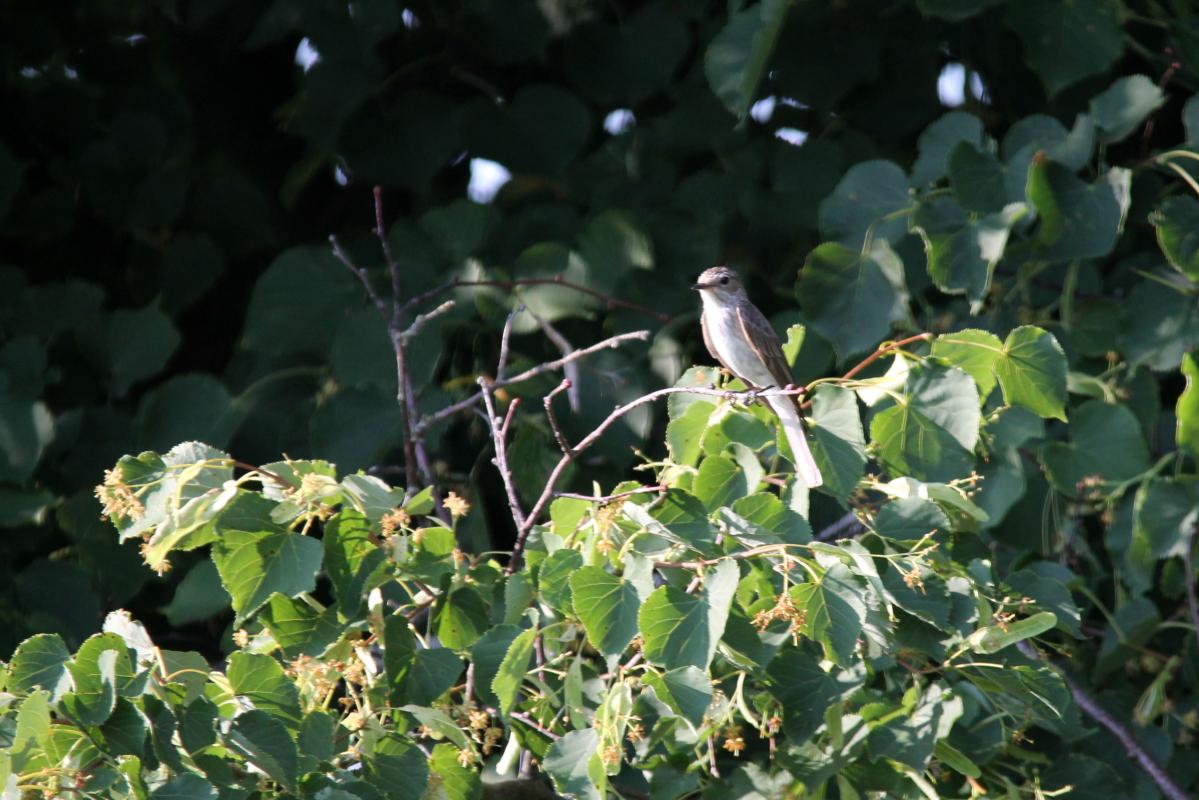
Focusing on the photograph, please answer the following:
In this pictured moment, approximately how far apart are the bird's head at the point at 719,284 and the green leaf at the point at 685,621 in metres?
1.80

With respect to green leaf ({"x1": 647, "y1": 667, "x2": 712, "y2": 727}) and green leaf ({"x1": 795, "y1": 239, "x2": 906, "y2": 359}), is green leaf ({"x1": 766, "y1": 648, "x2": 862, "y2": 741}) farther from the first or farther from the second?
green leaf ({"x1": 795, "y1": 239, "x2": 906, "y2": 359})

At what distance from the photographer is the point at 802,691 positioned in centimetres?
199

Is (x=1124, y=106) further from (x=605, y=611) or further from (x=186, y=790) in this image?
(x=186, y=790)

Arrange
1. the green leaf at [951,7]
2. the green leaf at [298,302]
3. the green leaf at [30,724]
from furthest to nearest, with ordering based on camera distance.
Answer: the green leaf at [298,302], the green leaf at [951,7], the green leaf at [30,724]

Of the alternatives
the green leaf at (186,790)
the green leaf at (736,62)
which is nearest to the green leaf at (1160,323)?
the green leaf at (736,62)

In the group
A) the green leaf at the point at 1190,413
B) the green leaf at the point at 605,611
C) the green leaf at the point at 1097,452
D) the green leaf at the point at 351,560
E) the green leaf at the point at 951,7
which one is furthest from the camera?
the green leaf at the point at 951,7

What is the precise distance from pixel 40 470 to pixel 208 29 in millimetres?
1559

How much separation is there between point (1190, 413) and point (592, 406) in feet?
4.86

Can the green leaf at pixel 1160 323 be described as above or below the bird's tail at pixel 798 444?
below

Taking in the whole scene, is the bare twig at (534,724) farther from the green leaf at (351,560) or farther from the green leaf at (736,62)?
the green leaf at (736,62)

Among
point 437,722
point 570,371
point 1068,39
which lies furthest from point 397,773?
point 1068,39

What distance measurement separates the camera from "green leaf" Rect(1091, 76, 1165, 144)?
3.37m

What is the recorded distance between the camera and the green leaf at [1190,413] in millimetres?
3160

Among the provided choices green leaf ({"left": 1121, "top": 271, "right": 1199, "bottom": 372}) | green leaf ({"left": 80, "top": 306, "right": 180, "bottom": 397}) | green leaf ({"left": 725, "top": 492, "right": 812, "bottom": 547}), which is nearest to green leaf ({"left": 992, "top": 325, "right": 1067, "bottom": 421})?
green leaf ({"left": 725, "top": 492, "right": 812, "bottom": 547})
